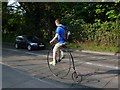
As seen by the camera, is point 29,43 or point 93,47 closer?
point 93,47

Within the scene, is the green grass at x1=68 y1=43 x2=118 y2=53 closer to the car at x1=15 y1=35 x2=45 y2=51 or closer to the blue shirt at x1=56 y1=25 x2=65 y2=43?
the car at x1=15 y1=35 x2=45 y2=51

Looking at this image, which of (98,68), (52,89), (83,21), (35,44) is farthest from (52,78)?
(83,21)

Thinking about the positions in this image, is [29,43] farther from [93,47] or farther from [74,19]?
[74,19]

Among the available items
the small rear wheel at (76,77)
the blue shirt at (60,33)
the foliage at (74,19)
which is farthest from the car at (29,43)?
the small rear wheel at (76,77)

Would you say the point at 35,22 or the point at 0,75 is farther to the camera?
the point at 35,22

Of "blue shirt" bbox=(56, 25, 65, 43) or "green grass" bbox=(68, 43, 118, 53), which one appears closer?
"blue shirt" bbox=(56, 25, 65, 43)

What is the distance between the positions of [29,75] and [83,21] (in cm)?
1619

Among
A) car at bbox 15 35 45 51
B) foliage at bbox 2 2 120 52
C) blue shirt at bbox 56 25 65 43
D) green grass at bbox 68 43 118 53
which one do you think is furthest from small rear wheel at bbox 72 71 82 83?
car at bbox 15 35 45 51

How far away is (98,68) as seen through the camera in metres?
10.9

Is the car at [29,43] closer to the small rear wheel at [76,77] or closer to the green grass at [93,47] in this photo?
the green grass at [93,47]

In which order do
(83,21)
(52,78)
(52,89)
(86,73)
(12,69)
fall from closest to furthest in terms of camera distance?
(52,89), (52,78), (86,73), (12,69), (83,21)

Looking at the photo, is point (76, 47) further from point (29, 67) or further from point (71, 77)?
point (71, 77)

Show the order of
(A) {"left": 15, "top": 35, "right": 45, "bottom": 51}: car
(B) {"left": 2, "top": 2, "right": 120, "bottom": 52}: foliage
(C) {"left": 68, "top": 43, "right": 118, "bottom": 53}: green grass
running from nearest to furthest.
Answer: (C) {"left": 68, "top": 43, "right": 118, "bottom": 53}: green grass → (A) {"left": 15, "top": 35, "right": 45, "bottom": 51}: car → (B) {"left": 2, "top": 2, "right": 120, "bottom": 52}: foliage

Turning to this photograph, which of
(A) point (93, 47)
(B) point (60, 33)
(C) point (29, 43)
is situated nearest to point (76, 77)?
(B) point (60, 33)
